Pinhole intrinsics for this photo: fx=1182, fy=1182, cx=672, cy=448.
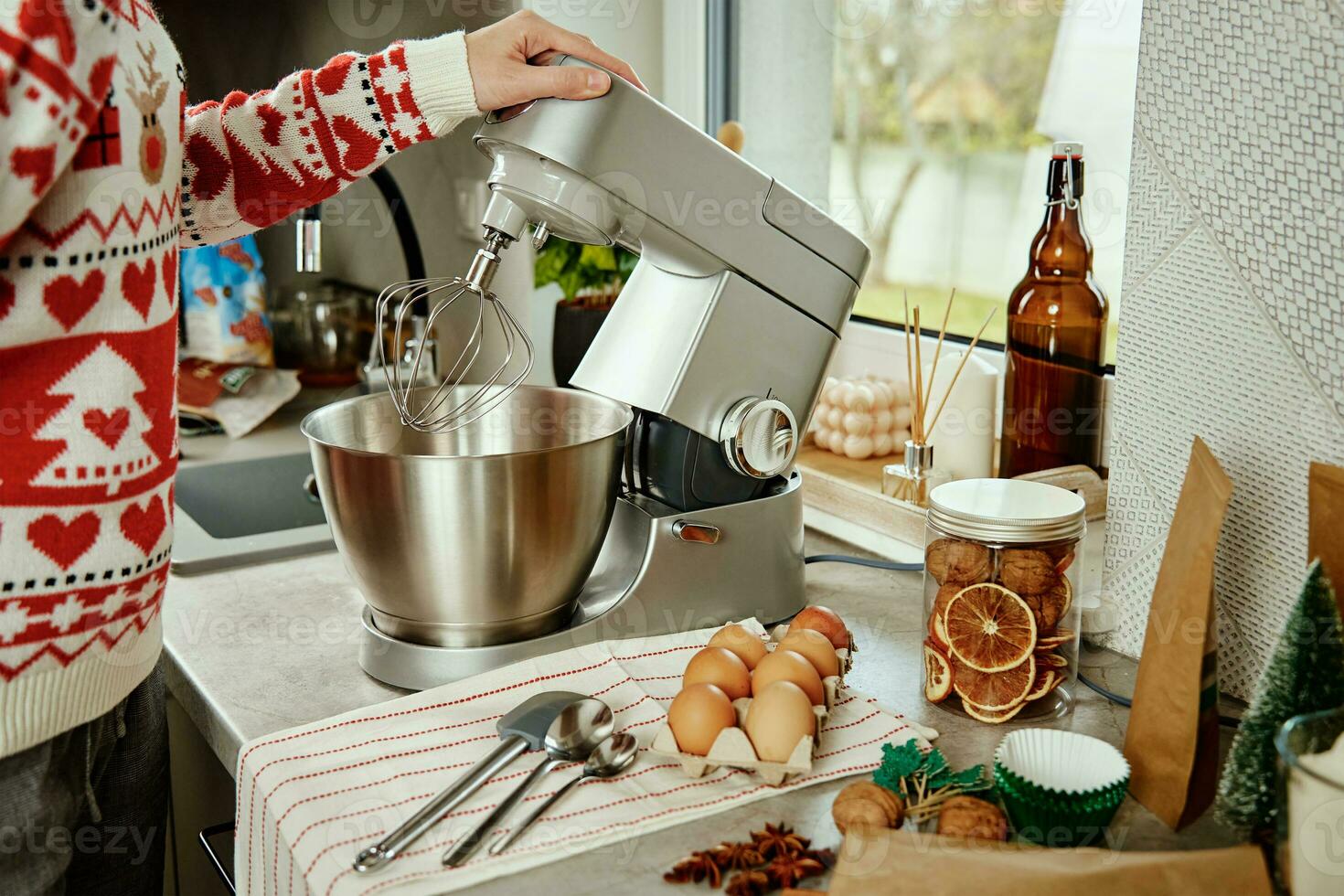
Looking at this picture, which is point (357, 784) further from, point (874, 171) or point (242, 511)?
point (874, 171)

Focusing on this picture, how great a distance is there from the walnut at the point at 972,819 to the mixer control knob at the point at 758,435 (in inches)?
12.6

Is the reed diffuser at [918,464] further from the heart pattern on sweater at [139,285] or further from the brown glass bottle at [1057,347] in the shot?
the heart pattern on sweater at [139,285]

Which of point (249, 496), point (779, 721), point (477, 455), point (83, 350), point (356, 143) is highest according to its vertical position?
point (356, 143)

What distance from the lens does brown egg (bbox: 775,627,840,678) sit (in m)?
0.77

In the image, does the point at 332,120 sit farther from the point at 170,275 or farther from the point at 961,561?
the point at 961,561

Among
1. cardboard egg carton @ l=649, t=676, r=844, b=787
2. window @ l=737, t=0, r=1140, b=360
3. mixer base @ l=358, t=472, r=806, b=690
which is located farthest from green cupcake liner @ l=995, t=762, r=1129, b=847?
window @ l=737, t=0, r=1140, b=360

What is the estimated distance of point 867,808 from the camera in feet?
2.08

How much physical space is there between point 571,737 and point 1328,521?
1.48 ft

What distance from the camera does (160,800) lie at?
0.84 m

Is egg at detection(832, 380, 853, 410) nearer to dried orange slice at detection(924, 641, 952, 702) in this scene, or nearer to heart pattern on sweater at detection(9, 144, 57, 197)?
dried orange slice at detection(924, 641, 952, 702)

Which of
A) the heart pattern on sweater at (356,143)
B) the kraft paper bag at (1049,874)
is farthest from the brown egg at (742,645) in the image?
the heart pattern on sweater at (356,143)

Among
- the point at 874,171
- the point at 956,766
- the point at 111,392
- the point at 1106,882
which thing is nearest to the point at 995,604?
the point at 956,766

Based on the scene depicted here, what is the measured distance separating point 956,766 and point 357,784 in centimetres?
36

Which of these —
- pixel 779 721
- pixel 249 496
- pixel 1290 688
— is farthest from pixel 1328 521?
pixel 249 496
